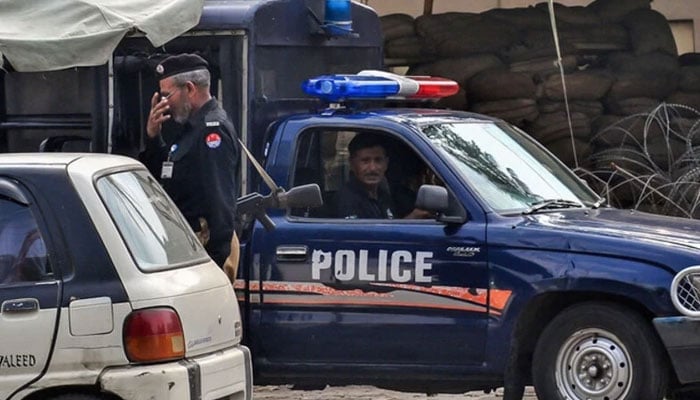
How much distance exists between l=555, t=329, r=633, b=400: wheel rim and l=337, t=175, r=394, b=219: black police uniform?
46.6 inches

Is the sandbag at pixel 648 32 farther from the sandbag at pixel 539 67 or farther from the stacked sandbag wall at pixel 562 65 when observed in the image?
the sandbag at pixel 539 67

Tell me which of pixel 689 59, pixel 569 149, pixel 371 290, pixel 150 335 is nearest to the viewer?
pixel 150 335

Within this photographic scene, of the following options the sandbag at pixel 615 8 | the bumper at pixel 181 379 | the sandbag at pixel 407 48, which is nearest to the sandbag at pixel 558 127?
the sandbag at pixel 615 8

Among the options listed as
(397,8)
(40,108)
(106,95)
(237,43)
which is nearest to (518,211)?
(237,43)

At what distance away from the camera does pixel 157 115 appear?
7.95 metres

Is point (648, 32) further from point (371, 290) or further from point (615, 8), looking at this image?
point (371, 290)

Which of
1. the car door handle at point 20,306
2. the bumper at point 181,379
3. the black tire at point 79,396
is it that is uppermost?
the car door handle at point 20,306

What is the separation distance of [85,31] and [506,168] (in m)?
2.44

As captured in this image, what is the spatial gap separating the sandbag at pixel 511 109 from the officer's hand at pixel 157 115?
3826 mm

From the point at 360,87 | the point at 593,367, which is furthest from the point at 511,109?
the point at 593,367

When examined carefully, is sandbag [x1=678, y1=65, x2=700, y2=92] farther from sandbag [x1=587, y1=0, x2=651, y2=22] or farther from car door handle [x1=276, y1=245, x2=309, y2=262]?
car door handle [x1=276, y1=245, x2=309, y2=262]

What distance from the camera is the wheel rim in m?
7.19

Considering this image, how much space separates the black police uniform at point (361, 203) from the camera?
25.4ft

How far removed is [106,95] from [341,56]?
1.50m
